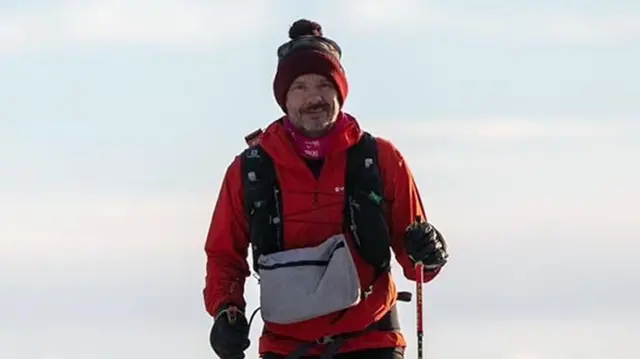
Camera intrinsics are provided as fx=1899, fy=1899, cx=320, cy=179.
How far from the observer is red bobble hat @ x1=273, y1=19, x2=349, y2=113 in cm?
874

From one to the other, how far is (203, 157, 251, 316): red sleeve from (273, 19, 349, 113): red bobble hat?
0.41 m

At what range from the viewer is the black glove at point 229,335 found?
8500 mm

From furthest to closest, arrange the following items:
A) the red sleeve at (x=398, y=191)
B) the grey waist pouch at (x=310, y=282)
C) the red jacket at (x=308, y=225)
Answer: the red sleeve at (x=398, y=191), the red jacket at (x=308, y=225), the grey waist pouch at (x=310, y=282)

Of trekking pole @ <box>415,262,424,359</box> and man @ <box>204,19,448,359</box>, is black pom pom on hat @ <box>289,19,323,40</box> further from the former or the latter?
trekking pole @ <box>415,262,424,359</box>

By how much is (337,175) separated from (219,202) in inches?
22.6

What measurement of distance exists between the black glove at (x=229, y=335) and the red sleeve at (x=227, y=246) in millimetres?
84

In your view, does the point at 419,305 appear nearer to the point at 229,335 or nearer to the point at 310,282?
the point at 310,282

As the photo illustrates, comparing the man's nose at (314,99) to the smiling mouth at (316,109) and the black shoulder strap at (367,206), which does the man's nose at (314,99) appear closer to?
the smiling mouth at (316,109)

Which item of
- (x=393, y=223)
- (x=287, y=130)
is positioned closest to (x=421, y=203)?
(x=393, y=223)

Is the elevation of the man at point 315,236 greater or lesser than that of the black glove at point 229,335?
greater

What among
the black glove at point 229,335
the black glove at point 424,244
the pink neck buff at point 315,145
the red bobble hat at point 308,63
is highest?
the red bobble hat at point 308,63

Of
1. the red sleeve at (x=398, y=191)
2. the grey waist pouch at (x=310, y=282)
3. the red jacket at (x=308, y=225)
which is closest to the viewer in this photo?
the grey waist pouch at (x=310, y=282)

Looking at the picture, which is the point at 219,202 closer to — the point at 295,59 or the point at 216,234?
the point at 216,234

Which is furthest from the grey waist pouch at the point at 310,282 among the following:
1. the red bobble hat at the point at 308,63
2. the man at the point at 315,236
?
the red bobble hat at the point at 308,63
